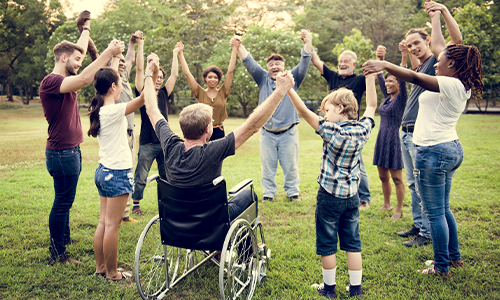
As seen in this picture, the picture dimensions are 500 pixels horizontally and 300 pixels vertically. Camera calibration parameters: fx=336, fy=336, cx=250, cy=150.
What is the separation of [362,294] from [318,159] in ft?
21.5

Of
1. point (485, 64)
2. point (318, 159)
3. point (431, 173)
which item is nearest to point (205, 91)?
point (431, 173)

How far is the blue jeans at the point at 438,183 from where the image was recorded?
2.83 meters

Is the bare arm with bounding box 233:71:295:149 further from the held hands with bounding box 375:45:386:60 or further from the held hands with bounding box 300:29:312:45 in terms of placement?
the held hands with bounding box 300:29:312:45

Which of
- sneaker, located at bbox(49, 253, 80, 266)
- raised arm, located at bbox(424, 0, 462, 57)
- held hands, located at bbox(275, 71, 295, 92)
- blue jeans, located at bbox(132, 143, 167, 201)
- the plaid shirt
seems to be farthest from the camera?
blue jeans, located at bbox(132, 143, 167, 201)

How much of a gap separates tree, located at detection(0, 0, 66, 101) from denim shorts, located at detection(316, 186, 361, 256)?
36.1 meters

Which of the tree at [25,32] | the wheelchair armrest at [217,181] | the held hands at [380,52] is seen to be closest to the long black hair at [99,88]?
the wheelchair armrest at [217,181]

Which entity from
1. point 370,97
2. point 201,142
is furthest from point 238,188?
point 370,97

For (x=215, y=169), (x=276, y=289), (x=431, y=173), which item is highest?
(x=215, y=169)

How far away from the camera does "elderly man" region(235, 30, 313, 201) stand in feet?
17.3

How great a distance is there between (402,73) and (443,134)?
73cm

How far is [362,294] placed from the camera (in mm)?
2719

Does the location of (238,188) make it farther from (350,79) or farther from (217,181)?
(350,79)

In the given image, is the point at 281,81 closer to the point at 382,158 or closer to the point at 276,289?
the point at 276,289

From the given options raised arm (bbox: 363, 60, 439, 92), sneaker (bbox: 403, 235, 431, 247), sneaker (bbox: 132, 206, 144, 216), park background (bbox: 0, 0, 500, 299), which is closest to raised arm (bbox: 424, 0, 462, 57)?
raised arm (bbox: 363, 60, 439, 92)
